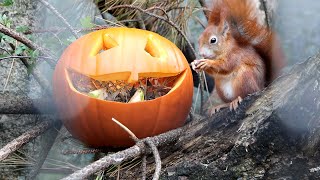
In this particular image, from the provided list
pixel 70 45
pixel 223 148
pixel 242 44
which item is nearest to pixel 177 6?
pixel 242 44

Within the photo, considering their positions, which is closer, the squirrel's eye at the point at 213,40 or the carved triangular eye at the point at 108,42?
the carved triangular eye at the point at 108,42

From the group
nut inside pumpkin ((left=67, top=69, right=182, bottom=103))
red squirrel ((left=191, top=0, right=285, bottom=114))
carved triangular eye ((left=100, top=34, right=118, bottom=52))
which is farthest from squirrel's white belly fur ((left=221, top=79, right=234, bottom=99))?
carved triangular eye ((left=100, top=34, right=118, bottom=52))

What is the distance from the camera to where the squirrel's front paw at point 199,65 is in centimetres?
222

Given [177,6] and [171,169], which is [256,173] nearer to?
[171,169]

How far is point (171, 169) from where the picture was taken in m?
1.71

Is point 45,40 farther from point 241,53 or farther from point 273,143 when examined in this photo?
point 273,143

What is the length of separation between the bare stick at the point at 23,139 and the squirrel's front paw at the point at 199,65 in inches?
23.4

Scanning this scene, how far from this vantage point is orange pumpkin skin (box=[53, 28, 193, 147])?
6.53 feet

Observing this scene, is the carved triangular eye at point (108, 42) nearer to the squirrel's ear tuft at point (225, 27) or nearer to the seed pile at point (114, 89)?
the seed pile at point (114, 89)

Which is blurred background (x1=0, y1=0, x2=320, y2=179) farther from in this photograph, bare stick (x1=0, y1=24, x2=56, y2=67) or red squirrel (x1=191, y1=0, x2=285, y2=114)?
red squirrel (x1=191, y1=0, x2=285, y2=114)

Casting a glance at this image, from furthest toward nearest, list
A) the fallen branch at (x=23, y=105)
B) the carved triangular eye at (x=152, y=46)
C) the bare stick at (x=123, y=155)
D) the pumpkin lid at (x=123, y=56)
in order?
1. the fallen branch at (x=23, y=105)
2. the carved triangular eye at (x=152, y=46)
3. the pumpkin lid at (x=123, y=56)
4. the bare stick at (x=123, y=155)

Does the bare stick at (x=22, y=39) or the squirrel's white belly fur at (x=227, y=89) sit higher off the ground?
the bare stick at (x=22, y=39)

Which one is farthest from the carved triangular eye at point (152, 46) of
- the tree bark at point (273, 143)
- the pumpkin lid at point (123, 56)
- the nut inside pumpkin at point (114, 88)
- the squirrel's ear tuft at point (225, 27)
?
the tree bark at point (273, 143)

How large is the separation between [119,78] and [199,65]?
364mm
